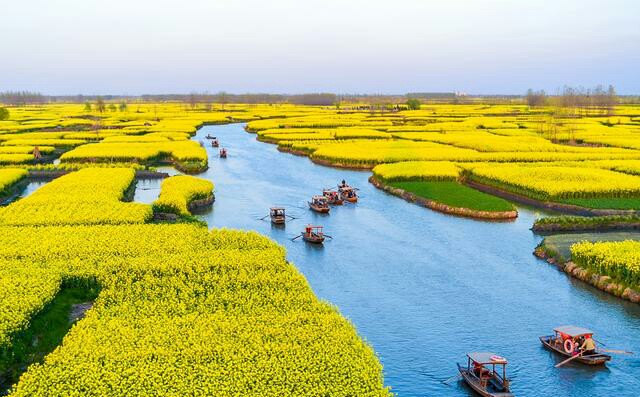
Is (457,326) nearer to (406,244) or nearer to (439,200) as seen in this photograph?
(406,244)

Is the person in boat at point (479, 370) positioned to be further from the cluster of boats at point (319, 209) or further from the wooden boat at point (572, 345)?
the cluster of boats at point (319, 209)

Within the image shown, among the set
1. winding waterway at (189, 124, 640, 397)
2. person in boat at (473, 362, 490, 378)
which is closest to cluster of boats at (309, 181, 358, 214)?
winding waterway at (189, 124, 640, 397)

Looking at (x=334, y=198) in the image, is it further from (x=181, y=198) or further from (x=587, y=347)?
(x=587, y=347)

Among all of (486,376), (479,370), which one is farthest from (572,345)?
(479,370)

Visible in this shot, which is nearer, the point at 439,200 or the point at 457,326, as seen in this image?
the point at 457,326

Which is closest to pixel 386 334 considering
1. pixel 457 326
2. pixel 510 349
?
pixel 457 326

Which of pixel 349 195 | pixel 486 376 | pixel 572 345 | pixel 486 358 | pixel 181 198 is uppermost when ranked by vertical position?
pixel 181 198

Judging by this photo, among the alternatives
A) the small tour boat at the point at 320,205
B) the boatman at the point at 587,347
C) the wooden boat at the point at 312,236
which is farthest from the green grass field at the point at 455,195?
the boatman at the point at 587,347
